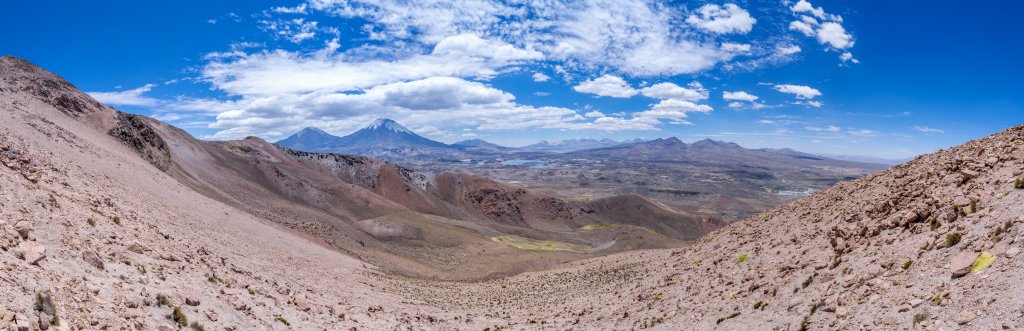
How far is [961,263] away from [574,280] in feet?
76.6

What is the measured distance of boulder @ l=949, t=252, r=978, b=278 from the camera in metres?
10.3

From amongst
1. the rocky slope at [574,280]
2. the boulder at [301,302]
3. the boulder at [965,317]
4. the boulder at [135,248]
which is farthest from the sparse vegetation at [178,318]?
the boulder at [965,317]

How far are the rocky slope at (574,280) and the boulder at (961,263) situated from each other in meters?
0.03

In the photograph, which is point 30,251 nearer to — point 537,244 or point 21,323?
point 21,323

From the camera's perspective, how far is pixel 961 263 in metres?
10.6

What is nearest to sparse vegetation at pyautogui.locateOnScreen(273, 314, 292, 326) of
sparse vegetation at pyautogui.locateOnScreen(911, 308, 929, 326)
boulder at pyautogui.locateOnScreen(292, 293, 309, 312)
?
boulder at pyautogui.locateOnScreen(292, 293, 309, 312)

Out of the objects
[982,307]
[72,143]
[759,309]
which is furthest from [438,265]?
[982,307]

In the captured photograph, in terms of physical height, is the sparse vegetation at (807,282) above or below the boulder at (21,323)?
below

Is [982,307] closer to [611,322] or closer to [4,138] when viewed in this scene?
[611,322]

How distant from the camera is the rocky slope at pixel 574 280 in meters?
10.2

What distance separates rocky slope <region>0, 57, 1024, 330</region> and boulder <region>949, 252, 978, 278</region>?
3 cm

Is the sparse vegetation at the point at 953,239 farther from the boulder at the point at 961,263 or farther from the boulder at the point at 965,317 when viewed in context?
the boulder at the point at 965,317

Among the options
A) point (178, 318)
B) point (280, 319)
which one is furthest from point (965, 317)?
point (280, 319)

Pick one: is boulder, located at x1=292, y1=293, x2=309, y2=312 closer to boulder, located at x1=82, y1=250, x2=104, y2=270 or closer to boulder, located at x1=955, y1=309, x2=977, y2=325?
boulder, located at x1=82, y1=250, x2=104, y2=270
